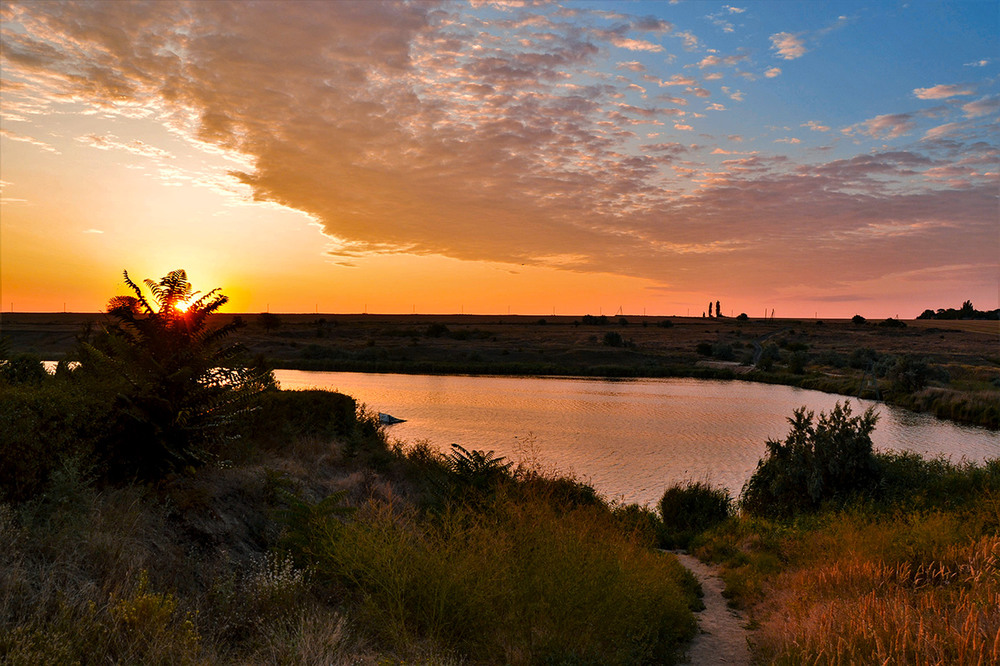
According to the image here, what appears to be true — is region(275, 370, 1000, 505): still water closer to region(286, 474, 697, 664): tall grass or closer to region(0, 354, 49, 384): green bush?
region(286, 474, 697, 664): tall grass

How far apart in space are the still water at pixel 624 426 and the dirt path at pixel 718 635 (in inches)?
226

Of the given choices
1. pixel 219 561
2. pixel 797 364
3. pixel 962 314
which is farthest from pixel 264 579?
pixel 962 314

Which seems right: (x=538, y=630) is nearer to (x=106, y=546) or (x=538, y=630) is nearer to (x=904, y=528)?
A: (x=106, y=546)

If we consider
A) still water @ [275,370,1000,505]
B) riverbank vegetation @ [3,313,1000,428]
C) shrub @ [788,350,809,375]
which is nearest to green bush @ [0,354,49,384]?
still water @ [275,370,1000,505]

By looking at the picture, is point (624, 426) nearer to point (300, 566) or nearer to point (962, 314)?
point (300, 566)

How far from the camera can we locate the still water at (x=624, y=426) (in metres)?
23.8

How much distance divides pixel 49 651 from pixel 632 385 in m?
56.8

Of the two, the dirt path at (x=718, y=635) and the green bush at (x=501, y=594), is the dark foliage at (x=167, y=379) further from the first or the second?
the dirt path at (x=718, y=635)

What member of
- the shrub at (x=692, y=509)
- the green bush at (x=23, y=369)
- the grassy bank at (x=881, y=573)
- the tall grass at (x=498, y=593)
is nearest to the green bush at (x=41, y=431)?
the green bush at (x=23, y=369)

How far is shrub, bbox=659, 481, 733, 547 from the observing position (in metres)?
17.4

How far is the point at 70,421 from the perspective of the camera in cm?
750

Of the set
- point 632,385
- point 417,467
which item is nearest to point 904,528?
point 417,467

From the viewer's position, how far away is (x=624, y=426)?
33.5 meters

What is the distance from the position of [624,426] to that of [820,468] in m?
17.4
